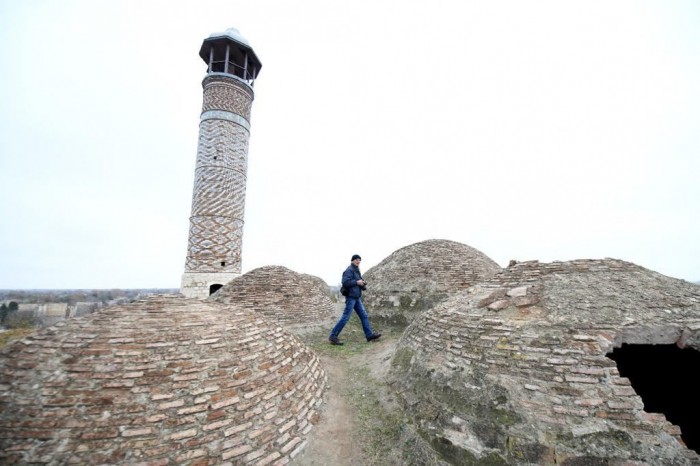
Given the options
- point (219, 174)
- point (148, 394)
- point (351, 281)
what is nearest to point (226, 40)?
point (219, 174)

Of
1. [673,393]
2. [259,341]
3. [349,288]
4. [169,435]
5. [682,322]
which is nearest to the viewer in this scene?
[169,435]

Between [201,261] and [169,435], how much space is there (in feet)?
40.9

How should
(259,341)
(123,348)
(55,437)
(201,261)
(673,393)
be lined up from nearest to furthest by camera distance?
(55,437), (123,348), (259,341), (673,393), (201,261)

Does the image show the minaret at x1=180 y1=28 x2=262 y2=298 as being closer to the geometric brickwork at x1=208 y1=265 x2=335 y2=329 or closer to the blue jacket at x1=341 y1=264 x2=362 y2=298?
the geometric brickwork at x1=208 y1=265 x2=335 y2=329

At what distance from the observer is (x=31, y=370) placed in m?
2.92

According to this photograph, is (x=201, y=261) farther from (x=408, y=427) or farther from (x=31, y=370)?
(x=408, y=427)

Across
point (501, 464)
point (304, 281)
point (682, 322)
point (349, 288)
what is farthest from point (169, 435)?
point (304, 281)

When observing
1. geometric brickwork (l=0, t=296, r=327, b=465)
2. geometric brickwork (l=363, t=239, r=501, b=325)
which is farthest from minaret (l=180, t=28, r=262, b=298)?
geometric brickwork (l=0, t=296, r=327, b=465)

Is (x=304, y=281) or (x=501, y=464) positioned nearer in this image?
(x=501, y=464)

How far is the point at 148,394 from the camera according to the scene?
2.96 metres

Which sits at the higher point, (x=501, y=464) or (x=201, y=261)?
(x=201, y=261)

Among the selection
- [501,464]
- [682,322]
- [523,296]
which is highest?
[523,296]

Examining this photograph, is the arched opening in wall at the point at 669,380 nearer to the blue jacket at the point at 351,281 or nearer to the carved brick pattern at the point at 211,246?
the blue jacket at the point at 351,281

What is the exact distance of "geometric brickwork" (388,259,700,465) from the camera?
9.25 feet
